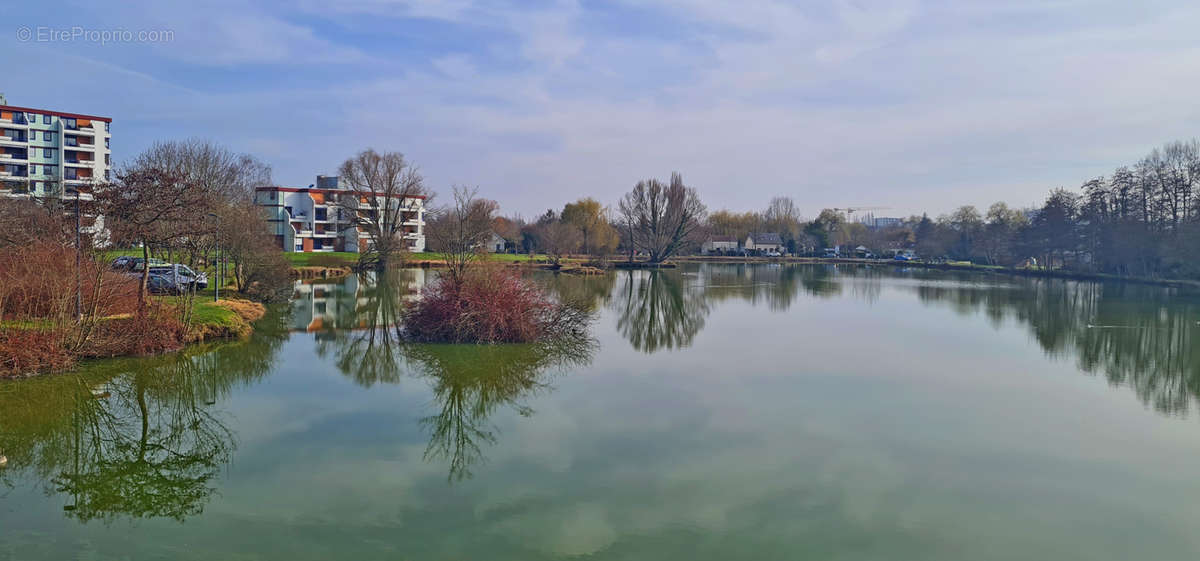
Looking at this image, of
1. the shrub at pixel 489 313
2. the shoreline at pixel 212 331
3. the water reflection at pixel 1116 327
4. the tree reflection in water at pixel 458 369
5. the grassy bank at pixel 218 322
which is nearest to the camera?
the tree reflection in water at pixel 458 369

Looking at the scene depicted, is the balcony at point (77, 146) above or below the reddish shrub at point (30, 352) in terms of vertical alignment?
above

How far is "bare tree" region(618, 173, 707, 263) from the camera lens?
71125 millimetres

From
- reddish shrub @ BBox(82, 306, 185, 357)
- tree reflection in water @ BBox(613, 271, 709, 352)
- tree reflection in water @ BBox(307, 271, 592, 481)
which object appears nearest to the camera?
tree reflection in water @ BBox(307, 271, 592, 481)

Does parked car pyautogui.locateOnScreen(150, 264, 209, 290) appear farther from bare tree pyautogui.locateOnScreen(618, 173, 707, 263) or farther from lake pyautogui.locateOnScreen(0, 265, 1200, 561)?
bare tree pyautogui.locateOnScreen(618, 173, 707, 263)

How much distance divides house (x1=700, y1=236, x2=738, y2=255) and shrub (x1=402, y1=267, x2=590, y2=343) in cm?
7752

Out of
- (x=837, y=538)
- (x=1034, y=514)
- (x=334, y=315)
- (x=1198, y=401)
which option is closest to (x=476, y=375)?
(x=837, y=538)

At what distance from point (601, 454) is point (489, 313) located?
8.39 meters

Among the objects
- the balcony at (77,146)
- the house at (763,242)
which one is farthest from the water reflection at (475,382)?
the house at (763,242)

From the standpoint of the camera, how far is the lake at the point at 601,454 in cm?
689

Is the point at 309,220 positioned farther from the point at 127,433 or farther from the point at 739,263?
the point at 127,433

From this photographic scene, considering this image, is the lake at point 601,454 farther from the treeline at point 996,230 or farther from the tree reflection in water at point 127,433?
the treeline at point 996,230

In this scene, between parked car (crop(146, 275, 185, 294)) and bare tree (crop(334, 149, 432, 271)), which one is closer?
parked car (crop(146, 275, 185, 294))

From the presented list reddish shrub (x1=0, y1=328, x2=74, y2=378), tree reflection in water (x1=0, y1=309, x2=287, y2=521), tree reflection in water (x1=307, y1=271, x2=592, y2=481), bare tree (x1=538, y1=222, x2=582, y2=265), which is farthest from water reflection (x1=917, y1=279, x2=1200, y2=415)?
bare tree (x1=538, y1=222, x2=582, y2=265)

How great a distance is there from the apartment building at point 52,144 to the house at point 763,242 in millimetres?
76536
